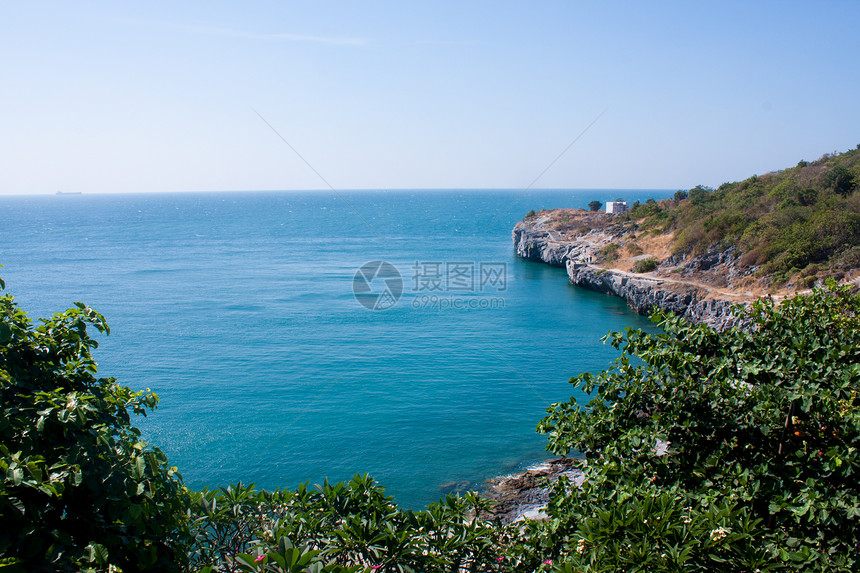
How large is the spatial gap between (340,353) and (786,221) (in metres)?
39.3

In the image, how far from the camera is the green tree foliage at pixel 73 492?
4.96 m

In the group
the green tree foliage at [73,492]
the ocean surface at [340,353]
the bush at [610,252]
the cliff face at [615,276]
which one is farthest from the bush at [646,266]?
the green tree foliage at [73,492]

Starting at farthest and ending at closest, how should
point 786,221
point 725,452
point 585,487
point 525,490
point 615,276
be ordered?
point 615,276 → point 786,221 → point 525,490 → point 585,487 → point 725,452

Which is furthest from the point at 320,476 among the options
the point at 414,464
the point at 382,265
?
the point at 382,265

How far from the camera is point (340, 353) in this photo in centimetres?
3959

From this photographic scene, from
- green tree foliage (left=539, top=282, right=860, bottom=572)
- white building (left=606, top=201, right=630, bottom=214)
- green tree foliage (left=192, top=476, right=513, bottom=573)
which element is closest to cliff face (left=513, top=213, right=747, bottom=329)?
white building (left=606, top=201, right=630, bottom=214)

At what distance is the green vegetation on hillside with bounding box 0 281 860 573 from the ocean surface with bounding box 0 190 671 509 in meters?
14.0

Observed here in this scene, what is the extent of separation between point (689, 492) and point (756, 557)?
1.51 metres

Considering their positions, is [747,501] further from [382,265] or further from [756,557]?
[382,265]

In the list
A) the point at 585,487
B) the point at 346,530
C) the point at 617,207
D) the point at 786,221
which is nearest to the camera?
the point at 346,530

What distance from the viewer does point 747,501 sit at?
7809 millimetres

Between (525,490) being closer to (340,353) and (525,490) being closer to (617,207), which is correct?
(340,353)

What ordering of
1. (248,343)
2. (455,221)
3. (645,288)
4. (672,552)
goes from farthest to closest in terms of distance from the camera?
(455,221), (645,288), (248,343), (672,552)

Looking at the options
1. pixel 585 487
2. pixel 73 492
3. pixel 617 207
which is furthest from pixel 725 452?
pixel 617 207
